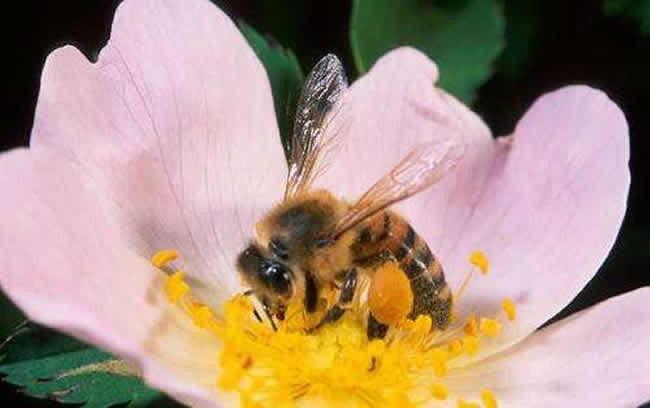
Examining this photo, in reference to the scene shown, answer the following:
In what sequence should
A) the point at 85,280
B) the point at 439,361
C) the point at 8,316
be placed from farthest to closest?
1. the point at 8,316
2. the point at 439,361
3. the point at 85,280

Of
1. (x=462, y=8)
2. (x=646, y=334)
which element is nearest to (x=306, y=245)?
(x=646, y=334)

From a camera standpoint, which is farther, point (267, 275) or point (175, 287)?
point (175, 287)

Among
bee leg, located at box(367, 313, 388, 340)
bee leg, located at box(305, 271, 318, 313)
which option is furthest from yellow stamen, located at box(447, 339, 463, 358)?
bee leg, located at box(305, 271, 318, 313)

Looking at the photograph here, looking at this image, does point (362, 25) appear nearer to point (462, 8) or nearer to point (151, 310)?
point (462, 8)

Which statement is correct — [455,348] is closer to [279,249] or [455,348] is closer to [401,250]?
[401,250]

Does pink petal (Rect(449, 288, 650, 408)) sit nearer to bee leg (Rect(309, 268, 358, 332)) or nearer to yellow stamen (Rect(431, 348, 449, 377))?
yellow stamen (Rect(431, 348, 449, 377))

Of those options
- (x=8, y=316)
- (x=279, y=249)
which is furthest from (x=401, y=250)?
(x=8, y=316)

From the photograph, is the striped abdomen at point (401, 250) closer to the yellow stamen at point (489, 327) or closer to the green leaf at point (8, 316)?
the yellow stamen at point (489, 327)
